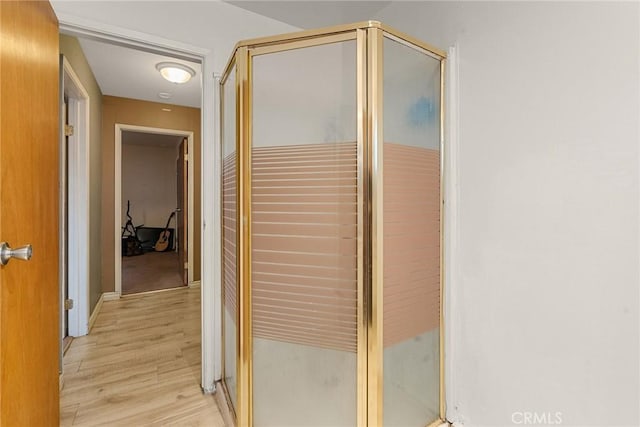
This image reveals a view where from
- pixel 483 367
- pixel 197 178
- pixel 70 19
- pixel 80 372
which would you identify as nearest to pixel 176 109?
pixel 197 178

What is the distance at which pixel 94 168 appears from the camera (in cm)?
317

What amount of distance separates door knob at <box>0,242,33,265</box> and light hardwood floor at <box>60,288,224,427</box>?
118 cm

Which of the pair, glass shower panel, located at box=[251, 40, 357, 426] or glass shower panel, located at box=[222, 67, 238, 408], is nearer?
glass shower panel, located at box=[251, 40, 357, 426]

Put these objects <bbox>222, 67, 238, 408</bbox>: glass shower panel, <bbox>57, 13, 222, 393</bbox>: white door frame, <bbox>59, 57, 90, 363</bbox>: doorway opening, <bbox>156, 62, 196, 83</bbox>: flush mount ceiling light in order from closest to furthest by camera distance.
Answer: <bbox>222, 67, 238, 408</bbox>: glass shower panel → <bbox>57, 13, 222, 393</bbox>: white door frame → <bbox>59, 57, 90, 363</bbox>: doorway opening → <bbox>156, 62, 196, 83</bbox>: flush mount ceiling light

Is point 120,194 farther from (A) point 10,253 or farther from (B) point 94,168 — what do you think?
(A) point 10,253

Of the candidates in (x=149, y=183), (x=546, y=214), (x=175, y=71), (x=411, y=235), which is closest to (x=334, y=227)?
(x=411, y=235)

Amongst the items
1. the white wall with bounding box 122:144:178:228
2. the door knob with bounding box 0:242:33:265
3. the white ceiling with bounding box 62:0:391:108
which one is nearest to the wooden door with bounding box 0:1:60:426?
the door knob with bounding box 0:242:33:265

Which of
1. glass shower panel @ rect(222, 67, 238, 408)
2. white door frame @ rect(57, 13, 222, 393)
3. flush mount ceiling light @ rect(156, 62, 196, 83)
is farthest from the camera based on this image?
flush mount ceiling light @ rect(156, 62, 196, 83)

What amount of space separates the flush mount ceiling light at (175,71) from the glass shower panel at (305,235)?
72.5 inches

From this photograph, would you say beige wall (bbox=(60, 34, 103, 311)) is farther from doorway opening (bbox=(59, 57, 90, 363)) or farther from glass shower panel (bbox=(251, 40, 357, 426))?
glass shower panel (bbox=(251, 40, 357, 426))

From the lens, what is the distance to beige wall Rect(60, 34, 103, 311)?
2.68 meters

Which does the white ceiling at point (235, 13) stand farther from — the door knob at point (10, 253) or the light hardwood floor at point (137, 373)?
the light hardwood floor at point (137, 373)

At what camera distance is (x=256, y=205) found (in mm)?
1428

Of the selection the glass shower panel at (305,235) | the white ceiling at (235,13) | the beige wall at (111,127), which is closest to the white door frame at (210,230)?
the white ceiling at (235,13)
